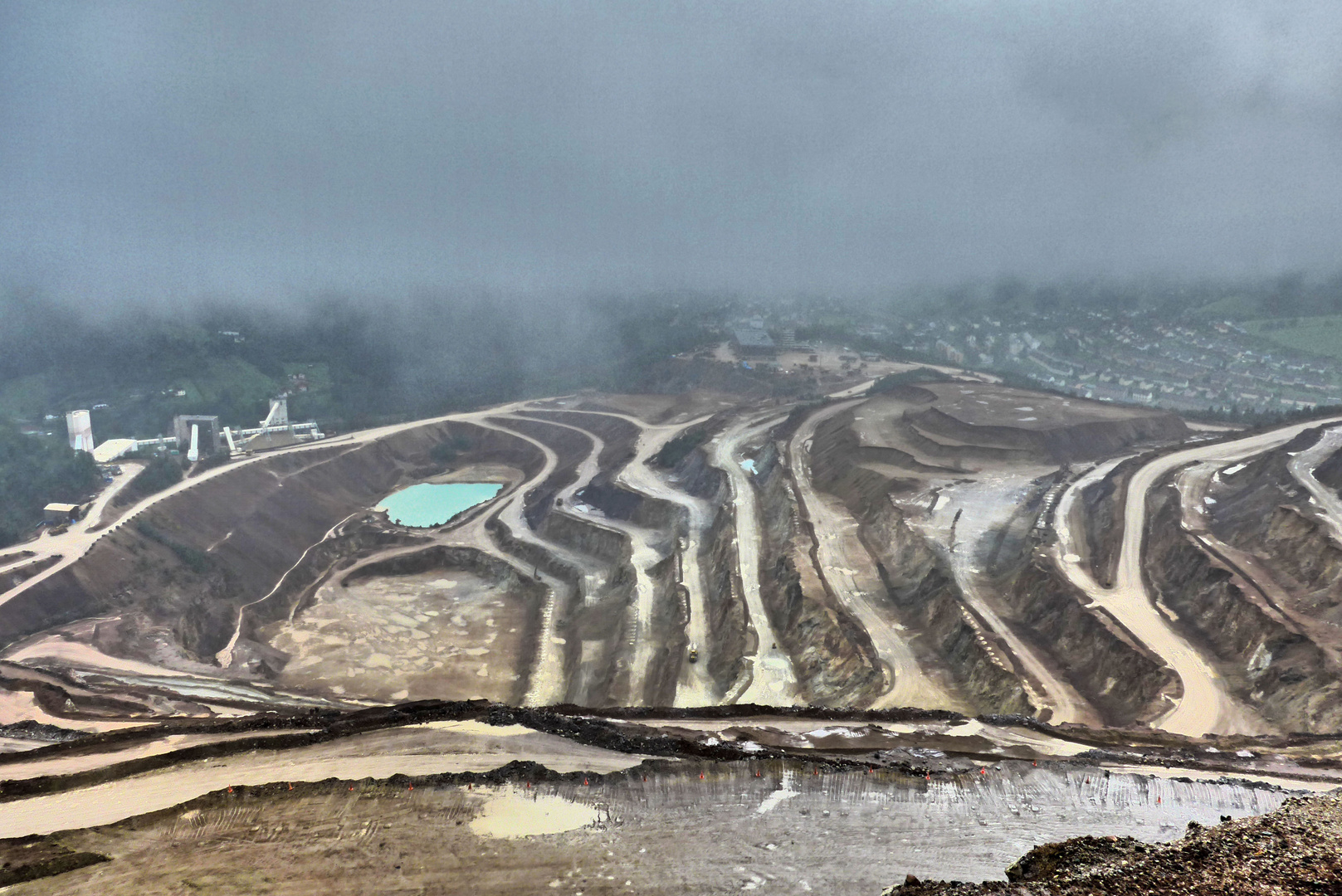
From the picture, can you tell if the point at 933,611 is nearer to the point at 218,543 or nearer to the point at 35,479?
the point at 218,543

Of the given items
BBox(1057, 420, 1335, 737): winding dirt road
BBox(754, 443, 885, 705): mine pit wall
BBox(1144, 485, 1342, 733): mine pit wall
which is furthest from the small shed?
BBox(1144, 485, 1342, 733): mine pit wall

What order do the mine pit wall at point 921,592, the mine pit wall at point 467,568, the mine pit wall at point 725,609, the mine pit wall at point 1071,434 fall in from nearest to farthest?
the mine pit wall at point 921,592 < the mine pit wall at point 725,609 < the mine pit wall at point 467,568 < the mine pit wall at point 1071,434

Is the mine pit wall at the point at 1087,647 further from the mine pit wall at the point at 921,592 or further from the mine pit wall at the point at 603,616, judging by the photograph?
the mine pit wall at the point at 603,616

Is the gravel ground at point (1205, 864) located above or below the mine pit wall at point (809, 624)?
above

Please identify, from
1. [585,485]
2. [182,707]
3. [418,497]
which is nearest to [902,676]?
[182,707]

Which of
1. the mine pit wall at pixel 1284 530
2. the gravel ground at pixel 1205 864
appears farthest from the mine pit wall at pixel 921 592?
the gravel ground at pixel 1205 864

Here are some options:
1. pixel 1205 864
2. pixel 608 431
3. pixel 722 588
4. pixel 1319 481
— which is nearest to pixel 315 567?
pixel 722 588

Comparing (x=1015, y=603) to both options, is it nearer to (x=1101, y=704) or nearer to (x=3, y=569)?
(x=1101, y=704)

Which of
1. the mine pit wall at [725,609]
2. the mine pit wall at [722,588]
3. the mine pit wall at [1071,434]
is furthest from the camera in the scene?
the mine pit wall at [1071,434]
